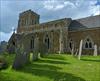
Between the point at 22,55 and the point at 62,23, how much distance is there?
2830 cm

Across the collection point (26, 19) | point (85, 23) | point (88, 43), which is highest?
point (26, 19)

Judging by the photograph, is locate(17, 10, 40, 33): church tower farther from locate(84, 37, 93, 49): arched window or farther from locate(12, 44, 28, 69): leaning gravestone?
locate(12, 44, 28, 69): leaning gravestone

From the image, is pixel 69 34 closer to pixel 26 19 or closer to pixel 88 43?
A: pixel 88 43

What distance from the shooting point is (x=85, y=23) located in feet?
139

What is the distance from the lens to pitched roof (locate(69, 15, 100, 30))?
1598 inches

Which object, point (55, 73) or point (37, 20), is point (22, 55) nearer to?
point (55, 73)

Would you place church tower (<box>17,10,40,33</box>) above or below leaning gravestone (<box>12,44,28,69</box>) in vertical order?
above

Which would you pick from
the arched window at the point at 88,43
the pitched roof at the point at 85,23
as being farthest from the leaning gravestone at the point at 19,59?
the pitched roof at the point at 85,23

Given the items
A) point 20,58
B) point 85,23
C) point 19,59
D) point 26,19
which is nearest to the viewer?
point 19,59

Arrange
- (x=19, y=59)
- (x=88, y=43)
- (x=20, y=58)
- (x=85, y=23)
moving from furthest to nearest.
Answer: (x=85, y=23)
(x=88, y=43)
(x=20, y=58)
(x=19, y=59)

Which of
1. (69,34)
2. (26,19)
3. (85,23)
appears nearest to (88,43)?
(69,34)

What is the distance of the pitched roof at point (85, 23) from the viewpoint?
133 feet

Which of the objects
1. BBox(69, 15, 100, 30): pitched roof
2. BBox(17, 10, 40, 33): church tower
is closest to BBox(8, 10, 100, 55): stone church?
BBox(69, 15, 100, 30): pitched roof

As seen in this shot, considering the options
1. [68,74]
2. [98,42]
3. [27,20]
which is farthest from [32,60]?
[27,20]
